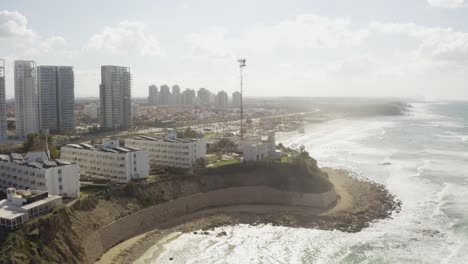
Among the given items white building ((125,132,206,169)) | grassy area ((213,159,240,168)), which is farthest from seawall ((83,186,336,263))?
white building ((125,132,206,169))

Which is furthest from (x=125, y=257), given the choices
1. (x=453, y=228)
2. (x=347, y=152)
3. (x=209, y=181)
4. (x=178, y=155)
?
(x=347, y=152)

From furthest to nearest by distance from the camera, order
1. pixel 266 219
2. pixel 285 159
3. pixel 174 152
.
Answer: pixel 285 159
pixel 174 152
pixel 266 219

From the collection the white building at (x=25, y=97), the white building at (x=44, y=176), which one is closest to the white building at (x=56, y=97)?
the white building at (x=25, y=97)

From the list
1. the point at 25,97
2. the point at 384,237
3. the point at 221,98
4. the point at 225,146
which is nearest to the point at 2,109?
the point at 25,97

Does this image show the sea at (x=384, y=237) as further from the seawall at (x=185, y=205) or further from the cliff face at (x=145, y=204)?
the cliff face at (x=145, y=204)

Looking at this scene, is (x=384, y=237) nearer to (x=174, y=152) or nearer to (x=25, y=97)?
(x=174, y=152)

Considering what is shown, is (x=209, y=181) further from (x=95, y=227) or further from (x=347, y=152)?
(x=347, y=152)

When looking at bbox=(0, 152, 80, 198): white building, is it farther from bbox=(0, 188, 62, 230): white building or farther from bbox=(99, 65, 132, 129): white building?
bbox=(99, 65, 132, 129): white building
